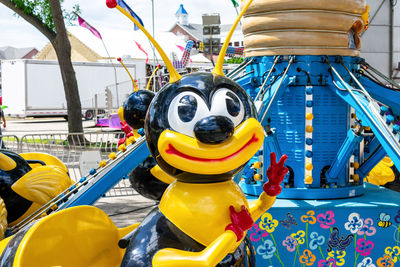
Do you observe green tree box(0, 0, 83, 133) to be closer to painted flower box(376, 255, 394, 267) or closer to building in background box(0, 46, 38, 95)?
painted flower box(376, 255, 394, 267)

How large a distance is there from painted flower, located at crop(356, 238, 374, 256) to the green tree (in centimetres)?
991

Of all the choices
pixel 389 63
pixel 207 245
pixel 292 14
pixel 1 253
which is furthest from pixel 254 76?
pixel 389 63

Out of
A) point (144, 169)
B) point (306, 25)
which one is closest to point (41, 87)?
point (144, 169)

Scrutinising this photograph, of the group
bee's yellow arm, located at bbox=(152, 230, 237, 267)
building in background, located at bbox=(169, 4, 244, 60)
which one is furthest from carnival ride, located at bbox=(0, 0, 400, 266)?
building in background, located at bbox=(169, 4, 244, 60)

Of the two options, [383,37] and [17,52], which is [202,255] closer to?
[383,37]

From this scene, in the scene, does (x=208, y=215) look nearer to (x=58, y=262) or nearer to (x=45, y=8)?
(x=58, y=262)

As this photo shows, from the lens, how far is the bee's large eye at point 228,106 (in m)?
2.38

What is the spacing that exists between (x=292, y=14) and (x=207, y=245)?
7.72ft

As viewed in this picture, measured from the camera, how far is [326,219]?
12.6 ft

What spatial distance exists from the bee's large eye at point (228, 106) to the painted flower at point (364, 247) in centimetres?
204

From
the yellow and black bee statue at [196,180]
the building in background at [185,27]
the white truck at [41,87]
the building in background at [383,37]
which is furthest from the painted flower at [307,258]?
the building in background at [185,27]

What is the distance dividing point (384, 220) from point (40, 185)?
10.2 ft

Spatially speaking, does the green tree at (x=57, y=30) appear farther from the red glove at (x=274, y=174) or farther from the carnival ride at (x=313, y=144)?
the red glove at (x=274, y=174)

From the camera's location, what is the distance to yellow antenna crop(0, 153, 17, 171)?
15.1 feet
